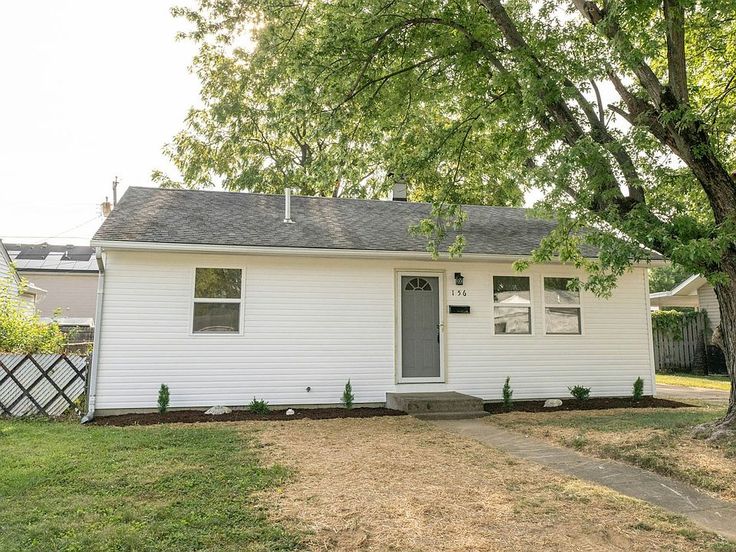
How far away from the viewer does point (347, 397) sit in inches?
353

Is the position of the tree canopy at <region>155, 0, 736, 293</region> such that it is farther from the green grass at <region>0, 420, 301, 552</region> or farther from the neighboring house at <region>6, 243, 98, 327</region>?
the neighboring house at <region>6, 243, 98, 327</region>

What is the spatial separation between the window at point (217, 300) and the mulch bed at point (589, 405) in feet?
15.8

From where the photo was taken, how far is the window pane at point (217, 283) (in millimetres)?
8719

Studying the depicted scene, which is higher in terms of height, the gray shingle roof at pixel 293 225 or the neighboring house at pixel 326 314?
the gray shingle roof at pixel 293 225

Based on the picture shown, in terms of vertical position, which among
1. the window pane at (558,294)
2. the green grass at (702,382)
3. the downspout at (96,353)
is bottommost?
the green grass at (702,382)

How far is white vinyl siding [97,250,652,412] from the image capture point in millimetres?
8375

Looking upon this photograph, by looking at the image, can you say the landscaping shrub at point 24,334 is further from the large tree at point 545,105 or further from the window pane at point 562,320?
the window pane at point 562,320

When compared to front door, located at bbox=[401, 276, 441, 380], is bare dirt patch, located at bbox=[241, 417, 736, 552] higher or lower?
lower

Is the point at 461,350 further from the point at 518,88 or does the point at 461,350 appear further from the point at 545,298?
the point at 518,88

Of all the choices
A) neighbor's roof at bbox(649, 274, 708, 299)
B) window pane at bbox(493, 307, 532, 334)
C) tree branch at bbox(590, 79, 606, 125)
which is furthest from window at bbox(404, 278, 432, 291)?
neighbor's roof at bbox(649, 274, 708, 299)

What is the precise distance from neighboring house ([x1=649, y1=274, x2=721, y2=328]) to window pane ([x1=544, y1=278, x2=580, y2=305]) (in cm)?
752

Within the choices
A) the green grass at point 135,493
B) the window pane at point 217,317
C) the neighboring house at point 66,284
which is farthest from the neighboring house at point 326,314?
the neighboring house at point 66,284

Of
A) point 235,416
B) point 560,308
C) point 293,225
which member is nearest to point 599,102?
point 560,308

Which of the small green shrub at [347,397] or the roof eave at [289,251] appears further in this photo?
the small green shrub at [347,397]
